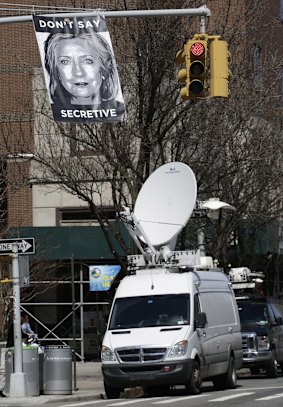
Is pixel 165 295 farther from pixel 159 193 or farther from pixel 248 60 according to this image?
pixel 248 60

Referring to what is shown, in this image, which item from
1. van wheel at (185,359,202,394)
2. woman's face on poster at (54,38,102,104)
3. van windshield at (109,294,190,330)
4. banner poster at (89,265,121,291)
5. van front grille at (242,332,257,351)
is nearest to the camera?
woman's face on poster at (54,38,102,104)

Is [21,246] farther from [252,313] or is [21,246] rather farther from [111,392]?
[252,313]

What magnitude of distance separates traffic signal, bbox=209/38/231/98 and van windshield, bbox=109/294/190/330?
707 cm

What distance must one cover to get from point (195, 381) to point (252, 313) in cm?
885

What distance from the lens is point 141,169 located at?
28.7 metres

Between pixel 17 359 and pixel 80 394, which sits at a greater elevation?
pixel 17 359

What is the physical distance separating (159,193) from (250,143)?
4.92 meters

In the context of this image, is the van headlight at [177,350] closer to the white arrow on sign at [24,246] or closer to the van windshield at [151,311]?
the van windshield at [151,311]

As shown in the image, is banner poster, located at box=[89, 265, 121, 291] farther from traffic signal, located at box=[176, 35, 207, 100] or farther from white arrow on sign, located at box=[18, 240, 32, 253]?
traffic signal, located at box=[176, 35, 207, 100]

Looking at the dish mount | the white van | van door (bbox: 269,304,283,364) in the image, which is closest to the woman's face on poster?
the white van

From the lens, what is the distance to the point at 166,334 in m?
22.0

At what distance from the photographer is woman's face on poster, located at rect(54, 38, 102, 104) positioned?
18688 millimetres

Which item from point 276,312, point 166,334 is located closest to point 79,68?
point 166,334

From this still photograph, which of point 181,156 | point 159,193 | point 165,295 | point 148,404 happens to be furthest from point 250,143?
point 148,404
